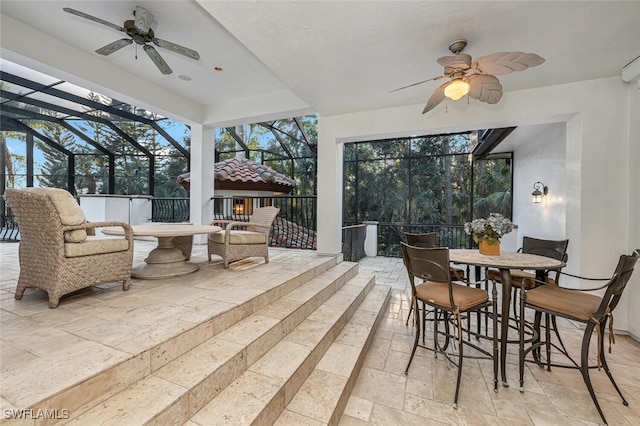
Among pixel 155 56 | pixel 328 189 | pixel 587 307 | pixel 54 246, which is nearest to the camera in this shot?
pixel 587 307

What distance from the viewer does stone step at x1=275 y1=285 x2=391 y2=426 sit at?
1522 mm

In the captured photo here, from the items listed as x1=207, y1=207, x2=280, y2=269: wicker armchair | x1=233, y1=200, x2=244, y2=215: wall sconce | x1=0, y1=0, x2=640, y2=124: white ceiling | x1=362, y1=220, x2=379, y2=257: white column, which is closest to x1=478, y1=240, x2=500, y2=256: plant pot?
x1=0, y1=0, x2=640, y2=124: white ceiling

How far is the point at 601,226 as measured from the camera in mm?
2996

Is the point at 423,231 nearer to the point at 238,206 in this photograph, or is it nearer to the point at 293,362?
the point at 238,206

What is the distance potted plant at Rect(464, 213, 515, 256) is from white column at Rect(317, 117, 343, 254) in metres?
2.41

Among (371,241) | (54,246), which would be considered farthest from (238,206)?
(54,246)

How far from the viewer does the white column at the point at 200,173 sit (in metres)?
5.43

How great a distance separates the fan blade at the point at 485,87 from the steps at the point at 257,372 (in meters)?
2.53

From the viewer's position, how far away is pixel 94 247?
2.25 metres

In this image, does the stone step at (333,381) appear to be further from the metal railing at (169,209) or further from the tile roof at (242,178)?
the metal railing at (169,209)

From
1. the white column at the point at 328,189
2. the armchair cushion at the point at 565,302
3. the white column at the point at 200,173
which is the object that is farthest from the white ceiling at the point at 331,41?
the armchair cushion at the point at 565,302

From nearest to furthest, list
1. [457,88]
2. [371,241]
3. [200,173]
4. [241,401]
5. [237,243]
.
→ [241,401] → [457,88] → [237,243] → [200,173] → [371,241]

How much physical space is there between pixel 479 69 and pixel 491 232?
1.48 meters

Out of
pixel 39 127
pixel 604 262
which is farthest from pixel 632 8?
pixel 39 127
